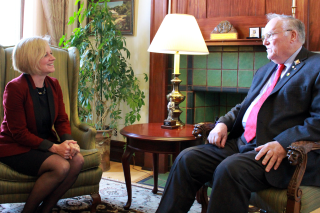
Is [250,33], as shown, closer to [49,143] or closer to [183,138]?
[183,138]

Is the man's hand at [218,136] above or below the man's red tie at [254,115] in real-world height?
below

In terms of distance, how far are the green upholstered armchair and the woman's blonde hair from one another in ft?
1.20

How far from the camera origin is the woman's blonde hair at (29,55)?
2.02 meters

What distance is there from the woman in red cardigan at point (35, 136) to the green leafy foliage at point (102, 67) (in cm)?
104

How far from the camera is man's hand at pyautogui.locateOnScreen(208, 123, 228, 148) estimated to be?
1.99m

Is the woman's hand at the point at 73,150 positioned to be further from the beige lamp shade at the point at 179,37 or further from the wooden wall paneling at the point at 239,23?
the wooden wall paneling at the point at 239,23

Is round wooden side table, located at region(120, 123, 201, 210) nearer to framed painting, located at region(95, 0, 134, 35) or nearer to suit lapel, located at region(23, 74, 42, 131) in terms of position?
suit lapel, located at region(23, 74, 42, 131)

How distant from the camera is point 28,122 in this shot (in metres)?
2.03

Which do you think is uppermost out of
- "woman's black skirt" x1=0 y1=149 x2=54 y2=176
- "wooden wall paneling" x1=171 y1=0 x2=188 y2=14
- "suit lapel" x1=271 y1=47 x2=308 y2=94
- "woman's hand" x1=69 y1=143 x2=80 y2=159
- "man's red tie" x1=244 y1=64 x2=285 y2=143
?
"wooden wall paneling" x1=171 y1=0 x2=188 y2=14

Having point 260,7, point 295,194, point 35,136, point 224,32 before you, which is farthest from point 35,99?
point 260,7

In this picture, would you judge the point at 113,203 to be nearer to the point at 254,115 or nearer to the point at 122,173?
the point at 122,173

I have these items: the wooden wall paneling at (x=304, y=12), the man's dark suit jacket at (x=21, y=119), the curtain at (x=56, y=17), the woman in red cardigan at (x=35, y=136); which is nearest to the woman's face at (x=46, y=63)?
the woman in red cardigan at (x=35, y=136)

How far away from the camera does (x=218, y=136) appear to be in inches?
78.3

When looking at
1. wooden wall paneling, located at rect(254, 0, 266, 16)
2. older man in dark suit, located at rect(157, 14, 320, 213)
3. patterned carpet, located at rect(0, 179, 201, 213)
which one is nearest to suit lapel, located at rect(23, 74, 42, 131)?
patterned carpet, located at rect(0, 179, 201, 213)
